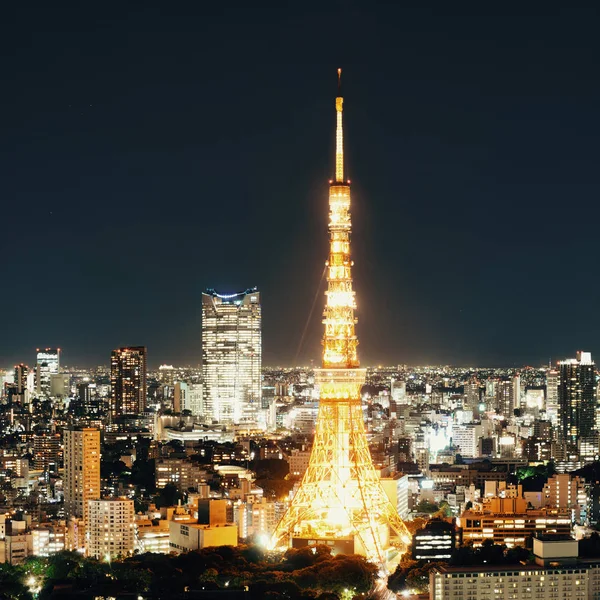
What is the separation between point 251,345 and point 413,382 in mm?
14024

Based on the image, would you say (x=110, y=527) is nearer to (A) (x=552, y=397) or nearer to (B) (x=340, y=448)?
(B) (x=340, y=448)

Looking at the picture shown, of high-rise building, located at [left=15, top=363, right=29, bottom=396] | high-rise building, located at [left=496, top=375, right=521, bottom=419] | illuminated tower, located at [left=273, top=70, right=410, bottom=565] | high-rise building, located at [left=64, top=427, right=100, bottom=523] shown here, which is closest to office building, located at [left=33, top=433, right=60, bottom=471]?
high-rise building, located at [left=64, top=427, right=100, bottom=523]

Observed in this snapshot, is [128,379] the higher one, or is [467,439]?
[128,379]

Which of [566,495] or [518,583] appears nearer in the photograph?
[518,583]

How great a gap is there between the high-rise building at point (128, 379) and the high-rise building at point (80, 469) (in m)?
22.2

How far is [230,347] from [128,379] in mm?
4875

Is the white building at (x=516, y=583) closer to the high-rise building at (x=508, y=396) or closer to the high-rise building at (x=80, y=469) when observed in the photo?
the high-rise building at (x=80, y=469)

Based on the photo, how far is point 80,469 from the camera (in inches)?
1080

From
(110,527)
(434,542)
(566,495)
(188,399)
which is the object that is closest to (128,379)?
(188,399)

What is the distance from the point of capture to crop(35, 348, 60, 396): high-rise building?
58.1 meters

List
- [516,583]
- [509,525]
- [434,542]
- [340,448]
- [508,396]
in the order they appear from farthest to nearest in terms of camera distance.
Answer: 1. [508,396]
2. [509,525]
3. [340,448]
4. [434,542]
5. [516,583]

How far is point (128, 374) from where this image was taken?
2066 inches

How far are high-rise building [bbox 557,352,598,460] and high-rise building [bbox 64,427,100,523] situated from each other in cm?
1586

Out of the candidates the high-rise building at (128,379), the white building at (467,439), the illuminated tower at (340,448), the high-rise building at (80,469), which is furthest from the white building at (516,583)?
the high-rise building at (128,379)
